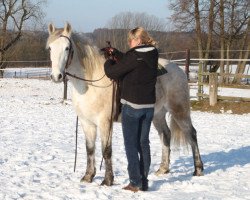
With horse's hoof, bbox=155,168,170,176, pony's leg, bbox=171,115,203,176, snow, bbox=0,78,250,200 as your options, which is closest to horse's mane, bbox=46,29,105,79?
snow, bbox=0,78,250,200

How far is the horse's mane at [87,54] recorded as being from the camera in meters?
4.79

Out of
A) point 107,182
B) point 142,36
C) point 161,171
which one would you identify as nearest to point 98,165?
point 161,171

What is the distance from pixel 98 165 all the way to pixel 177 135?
1.27 metres

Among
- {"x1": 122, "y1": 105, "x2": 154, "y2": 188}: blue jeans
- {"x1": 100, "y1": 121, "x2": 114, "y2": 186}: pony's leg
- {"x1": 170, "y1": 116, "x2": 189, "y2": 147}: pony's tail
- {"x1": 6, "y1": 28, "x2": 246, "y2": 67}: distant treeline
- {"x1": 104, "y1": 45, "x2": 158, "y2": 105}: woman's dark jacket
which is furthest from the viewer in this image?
{"x1": 6, "y1": 28, "x2": 246, "y2": 67}: distant treeline

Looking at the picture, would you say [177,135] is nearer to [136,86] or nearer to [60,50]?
[136,86]

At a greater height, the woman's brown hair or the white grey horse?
the woman's brown hair

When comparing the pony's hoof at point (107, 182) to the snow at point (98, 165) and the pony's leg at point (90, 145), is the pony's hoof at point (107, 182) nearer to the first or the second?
the snow at point (98, 165)

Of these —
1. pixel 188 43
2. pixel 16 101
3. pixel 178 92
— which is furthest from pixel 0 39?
pixel 178 92

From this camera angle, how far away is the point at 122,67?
14.1ft

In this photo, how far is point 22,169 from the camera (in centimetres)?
558

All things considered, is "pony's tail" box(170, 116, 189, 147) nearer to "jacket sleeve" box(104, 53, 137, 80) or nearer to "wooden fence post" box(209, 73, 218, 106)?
"jacket sleeve" box(104, 53, 137, 80)

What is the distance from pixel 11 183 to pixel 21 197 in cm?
57

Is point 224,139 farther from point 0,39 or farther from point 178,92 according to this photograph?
point 0,39

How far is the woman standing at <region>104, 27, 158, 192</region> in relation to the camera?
14.0ft
